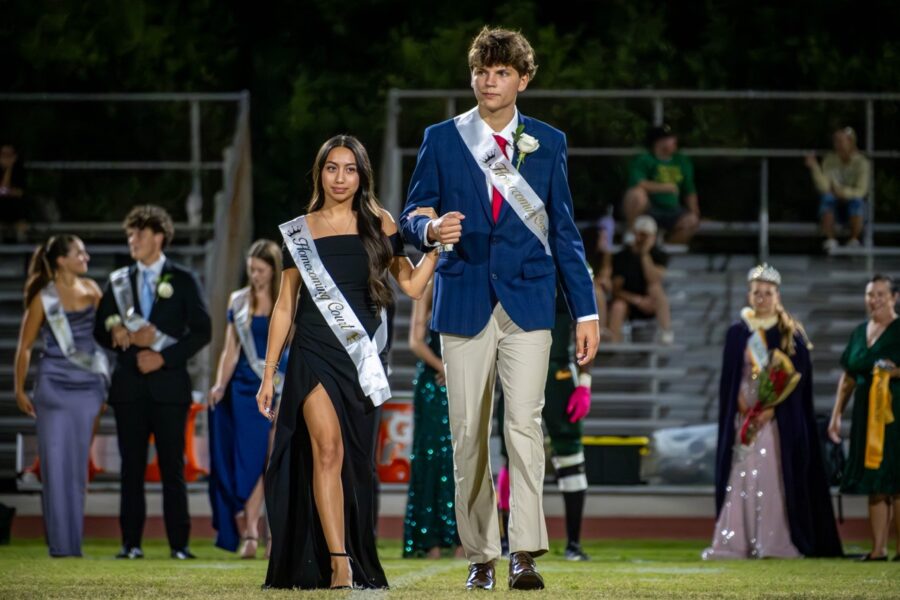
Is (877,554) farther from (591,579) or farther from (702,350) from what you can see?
(702,350)

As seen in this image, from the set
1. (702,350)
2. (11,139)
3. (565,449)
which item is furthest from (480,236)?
(11,139)

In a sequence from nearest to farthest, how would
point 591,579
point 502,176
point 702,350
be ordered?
point 502,176
point 591,579
point 702,350

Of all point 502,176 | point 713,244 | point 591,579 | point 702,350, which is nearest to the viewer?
point 502,176

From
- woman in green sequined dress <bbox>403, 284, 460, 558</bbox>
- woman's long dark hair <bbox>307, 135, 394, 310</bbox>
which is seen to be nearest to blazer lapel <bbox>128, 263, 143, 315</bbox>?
woman in green sequined dress <bbox>403, 284, 460, 558</bbox>

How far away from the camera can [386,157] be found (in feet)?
50.8

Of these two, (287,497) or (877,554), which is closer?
(287,497)

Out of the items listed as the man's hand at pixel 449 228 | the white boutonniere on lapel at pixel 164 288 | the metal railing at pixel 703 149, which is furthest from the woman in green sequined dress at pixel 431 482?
the metal railing at pixel 703 149

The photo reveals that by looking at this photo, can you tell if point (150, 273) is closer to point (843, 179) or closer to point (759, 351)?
point (759, 351)

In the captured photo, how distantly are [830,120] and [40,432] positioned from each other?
7.49 metres

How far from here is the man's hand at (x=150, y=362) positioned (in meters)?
9.88

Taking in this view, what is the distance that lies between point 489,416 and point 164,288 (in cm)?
387

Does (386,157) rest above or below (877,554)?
above

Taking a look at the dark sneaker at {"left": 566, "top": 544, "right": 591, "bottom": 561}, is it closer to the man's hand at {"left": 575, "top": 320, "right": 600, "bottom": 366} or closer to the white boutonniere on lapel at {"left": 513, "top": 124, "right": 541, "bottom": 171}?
the man's hand at {"left": 575, "top": 320, "right": 600, "bottom": 366}

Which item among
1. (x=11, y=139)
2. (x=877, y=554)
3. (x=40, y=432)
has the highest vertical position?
(x=11, y=139)
